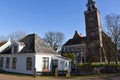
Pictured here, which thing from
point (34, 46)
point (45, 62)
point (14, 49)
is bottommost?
point (45, 62)

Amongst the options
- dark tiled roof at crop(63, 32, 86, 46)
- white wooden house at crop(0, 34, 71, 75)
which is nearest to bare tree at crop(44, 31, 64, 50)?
dark tiled roof at crop(63, 32, 86, 46)

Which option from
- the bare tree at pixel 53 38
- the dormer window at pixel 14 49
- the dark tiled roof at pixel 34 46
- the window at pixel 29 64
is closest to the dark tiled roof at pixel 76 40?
the bare tree at pixel 53 38

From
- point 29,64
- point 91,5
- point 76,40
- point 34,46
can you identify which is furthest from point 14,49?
point 76,40

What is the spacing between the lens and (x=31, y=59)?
26.2 m

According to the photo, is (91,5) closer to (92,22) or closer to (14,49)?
(92,22)

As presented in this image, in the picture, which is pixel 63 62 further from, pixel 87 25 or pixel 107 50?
pixel 87 25

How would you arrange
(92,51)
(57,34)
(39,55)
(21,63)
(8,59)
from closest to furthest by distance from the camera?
(39,55), (21,63), (8,59), (92,51), (57,34)

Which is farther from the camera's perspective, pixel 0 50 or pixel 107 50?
pixel 0 50

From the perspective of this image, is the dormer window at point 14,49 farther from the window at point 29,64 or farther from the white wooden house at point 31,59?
the window at point 29,64

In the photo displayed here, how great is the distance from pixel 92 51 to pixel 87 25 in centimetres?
1657

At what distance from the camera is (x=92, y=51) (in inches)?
1683

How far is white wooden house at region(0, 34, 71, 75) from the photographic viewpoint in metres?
26.0

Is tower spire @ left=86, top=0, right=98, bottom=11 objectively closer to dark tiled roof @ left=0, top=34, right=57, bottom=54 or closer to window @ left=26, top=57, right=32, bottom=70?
dark tiled roof @ left=0, top=34, right=57, bottom=54

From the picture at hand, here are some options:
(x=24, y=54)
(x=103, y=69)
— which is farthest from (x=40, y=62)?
(x=103, y=69)
